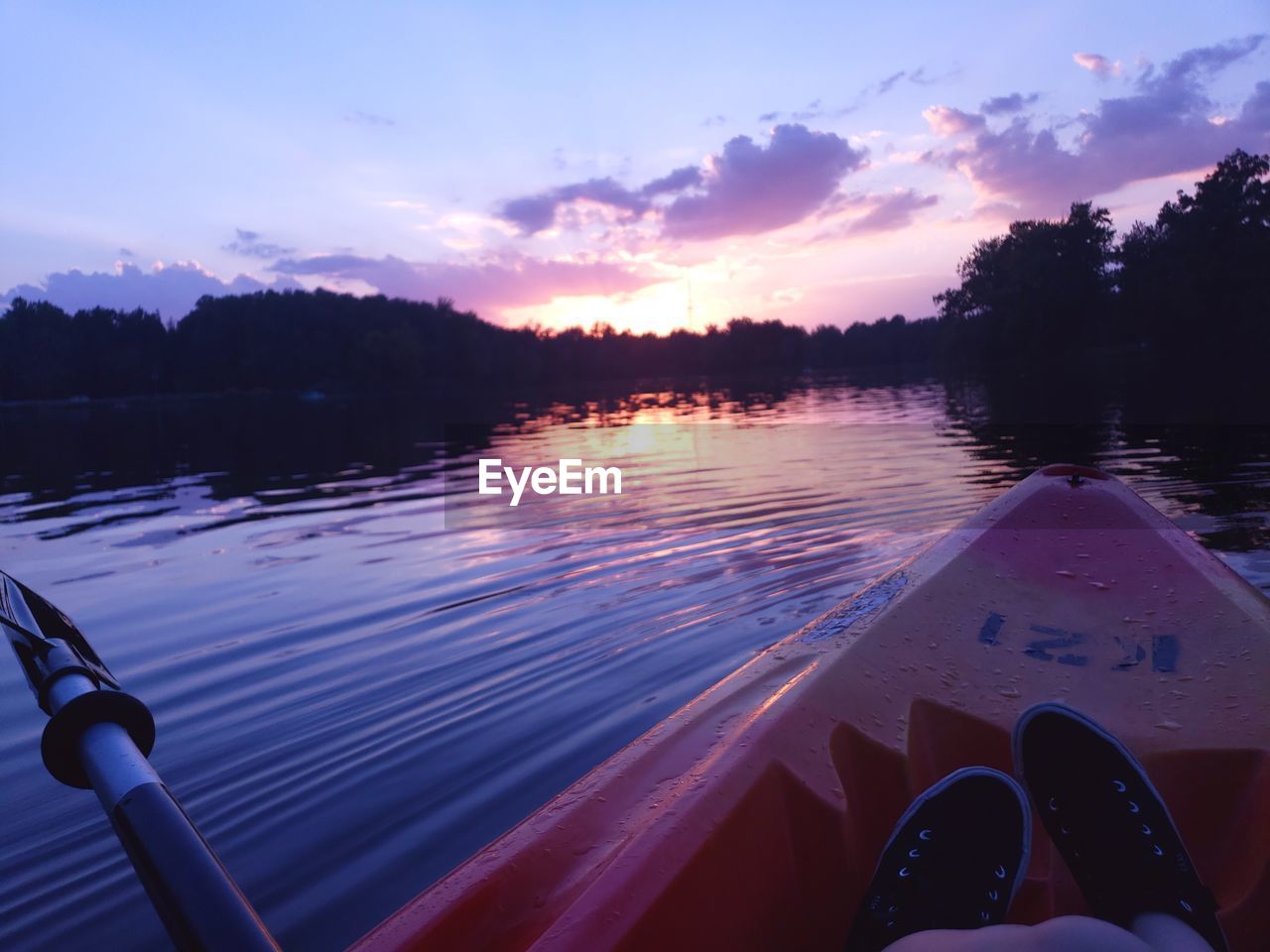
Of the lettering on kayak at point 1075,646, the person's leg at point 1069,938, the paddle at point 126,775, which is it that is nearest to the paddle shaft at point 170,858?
the paddle at point 126,775

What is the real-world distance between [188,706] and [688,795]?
2690 millimetres

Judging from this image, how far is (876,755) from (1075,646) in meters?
1.06

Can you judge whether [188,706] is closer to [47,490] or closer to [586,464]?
[586,464]

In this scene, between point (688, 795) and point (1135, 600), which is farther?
point (1135, 600)

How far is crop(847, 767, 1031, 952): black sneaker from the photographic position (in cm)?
135

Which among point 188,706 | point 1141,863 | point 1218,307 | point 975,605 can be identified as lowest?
point 188,706

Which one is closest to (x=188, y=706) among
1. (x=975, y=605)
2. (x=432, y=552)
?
(x=432, y=552)

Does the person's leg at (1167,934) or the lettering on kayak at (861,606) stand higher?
the lettering on kayak at (861,606)

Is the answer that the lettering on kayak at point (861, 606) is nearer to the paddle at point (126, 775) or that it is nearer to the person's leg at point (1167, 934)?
the person's leg at point (1167, 934)

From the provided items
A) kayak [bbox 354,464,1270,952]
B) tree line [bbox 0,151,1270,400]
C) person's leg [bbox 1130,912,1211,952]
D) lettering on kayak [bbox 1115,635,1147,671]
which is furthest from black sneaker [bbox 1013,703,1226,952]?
tree line [bbox 0,151,1270,400]

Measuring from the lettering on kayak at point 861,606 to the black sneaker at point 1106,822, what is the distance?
0.67 meters

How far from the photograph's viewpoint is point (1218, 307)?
1447 inches

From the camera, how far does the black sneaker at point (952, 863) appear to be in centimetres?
135

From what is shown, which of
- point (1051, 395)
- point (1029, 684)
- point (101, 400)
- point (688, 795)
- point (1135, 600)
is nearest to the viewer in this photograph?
point (688, 795)
